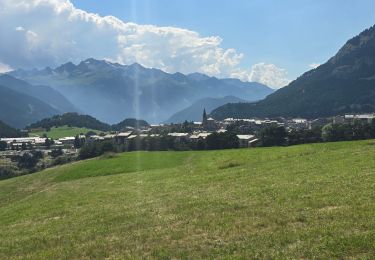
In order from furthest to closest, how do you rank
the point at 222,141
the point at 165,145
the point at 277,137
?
the point at 165,145
the point at 222,141
the point at 277,137

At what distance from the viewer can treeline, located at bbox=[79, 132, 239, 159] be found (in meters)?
150

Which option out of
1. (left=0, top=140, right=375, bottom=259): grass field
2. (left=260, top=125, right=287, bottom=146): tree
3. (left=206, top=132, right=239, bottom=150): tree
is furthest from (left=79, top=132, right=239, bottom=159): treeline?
(left=0, top=140, right=375, bottom=259): grass field

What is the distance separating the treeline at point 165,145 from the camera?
14988 cm

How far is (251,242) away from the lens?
17875 millimetres

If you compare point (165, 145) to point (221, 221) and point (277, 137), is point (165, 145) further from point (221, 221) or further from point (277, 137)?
point (221, 221)

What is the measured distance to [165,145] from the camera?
17350cm

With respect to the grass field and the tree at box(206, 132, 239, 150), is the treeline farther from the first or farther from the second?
the grass field

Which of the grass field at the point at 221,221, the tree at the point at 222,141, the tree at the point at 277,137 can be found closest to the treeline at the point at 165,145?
the tree at the point at 222,141

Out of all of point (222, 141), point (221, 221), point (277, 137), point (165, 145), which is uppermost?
point (277, 137)

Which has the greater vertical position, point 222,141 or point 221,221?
point 222,141

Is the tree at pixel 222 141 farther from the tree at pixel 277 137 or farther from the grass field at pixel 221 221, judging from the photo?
the grass field at pixel 221 221

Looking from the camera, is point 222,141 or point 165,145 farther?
point 165,145

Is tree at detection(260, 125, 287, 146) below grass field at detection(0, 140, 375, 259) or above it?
above

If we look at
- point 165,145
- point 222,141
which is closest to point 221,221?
point 222,141
